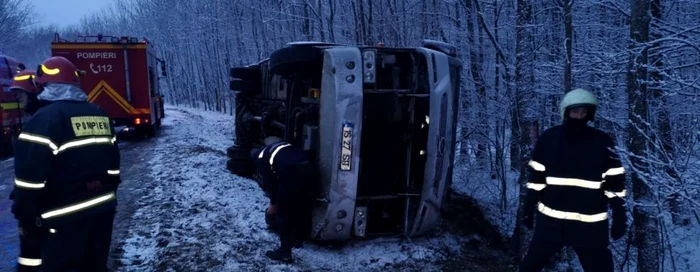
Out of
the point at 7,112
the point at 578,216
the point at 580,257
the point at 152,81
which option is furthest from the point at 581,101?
the point at 152,81

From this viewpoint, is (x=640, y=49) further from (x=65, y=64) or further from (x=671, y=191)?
(x=65, y=64)

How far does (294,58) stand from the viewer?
556 centimetres

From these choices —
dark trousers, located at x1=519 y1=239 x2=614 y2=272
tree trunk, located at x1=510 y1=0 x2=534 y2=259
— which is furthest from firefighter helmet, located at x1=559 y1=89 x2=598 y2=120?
tree trunk, located at x1=510 y1=0 x2=534 y2=259

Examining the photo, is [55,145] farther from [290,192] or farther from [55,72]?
[290,192]

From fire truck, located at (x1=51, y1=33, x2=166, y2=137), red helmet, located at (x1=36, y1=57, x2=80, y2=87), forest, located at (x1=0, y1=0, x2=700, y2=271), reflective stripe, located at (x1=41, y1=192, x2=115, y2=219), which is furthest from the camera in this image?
fire truck, located at (x1=51, y1=33, x2=166, y2=137)

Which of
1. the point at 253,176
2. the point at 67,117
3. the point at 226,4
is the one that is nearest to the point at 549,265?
the point at 253,176

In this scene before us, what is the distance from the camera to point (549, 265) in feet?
20.0

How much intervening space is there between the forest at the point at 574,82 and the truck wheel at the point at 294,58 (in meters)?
2.77

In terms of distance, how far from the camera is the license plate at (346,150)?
5.00 m

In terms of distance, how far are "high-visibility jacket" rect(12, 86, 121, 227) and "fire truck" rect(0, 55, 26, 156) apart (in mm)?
10384

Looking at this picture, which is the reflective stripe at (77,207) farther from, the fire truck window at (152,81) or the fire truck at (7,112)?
the fire truck window at (152,81)

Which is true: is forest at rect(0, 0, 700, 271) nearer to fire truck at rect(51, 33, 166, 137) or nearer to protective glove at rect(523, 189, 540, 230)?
protective glove at rect(523, 189, 540, 230)

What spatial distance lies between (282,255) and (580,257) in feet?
9.01

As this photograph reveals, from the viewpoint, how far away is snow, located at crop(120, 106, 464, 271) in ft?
16.4
